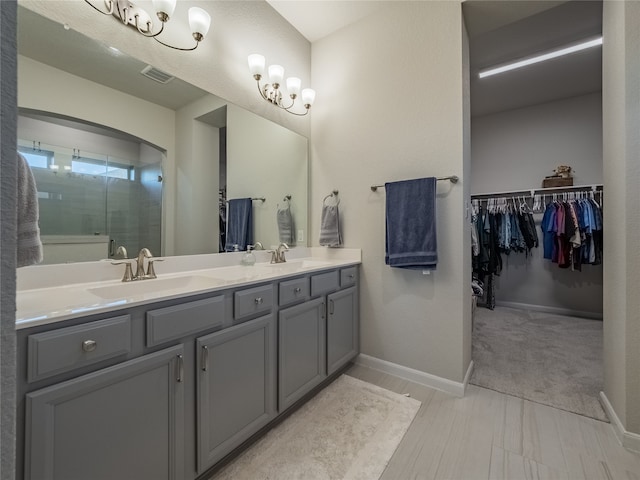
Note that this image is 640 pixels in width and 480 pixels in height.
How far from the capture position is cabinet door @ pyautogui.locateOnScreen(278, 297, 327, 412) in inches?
63.4

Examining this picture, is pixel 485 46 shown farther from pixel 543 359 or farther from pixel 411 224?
pixel 543 359

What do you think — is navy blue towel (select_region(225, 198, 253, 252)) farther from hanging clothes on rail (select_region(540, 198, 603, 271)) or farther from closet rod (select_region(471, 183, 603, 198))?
hanging clothes on rail (select_region(540, 198, 603, 271))

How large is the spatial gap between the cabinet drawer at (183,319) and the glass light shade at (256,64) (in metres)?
1.65

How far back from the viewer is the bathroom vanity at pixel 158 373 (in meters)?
0.83

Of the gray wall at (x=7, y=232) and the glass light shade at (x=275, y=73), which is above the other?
the glass light shade at (x=275, y=73)

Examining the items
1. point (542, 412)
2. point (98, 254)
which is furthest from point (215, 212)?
point (542, 412)

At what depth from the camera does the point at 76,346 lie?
0.87m

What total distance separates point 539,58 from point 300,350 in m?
3.65

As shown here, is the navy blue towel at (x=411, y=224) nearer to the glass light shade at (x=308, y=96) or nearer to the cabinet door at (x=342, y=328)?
the cabinet door at (x=342, y=328)

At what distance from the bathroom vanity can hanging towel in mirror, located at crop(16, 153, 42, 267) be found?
0.17 m

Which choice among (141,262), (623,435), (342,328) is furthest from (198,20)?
(623,435)

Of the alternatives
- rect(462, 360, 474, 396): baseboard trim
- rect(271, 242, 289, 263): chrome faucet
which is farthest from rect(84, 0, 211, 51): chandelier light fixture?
rect(462, 360, 474, 396): baseboard trim

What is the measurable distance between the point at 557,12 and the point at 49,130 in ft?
11.7

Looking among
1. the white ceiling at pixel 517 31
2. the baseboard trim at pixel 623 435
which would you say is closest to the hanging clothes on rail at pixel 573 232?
the white ceiling at pixel 517 31
